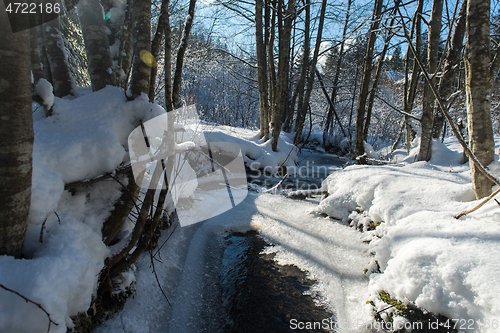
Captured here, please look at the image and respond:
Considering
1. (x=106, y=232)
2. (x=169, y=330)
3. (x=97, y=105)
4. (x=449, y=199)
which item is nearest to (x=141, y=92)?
(x=97, y=105)

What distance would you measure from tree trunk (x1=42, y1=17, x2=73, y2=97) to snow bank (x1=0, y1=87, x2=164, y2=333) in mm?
440

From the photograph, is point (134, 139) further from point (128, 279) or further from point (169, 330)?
point (169, 330)

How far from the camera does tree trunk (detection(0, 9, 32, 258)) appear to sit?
0.91 metres

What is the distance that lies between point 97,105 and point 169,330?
1599mm

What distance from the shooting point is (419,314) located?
1465 millimetres

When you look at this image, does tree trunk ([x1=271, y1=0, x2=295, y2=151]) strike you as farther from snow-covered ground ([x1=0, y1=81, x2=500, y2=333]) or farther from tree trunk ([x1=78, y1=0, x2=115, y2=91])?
tree trunk ([x1=78, y1=0, x2=115, y2=91])

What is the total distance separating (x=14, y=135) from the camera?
3.14 ft

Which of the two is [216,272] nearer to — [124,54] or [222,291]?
[222,291]

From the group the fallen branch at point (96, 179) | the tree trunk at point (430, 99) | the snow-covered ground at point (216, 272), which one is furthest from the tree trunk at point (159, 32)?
the tree trunk at point (430, 99)

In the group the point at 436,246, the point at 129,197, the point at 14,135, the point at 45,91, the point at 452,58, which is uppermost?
the point at 452,58

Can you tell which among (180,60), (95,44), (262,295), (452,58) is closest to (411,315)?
(262,295)

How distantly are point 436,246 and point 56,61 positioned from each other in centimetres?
307

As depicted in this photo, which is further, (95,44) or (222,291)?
(222,291)

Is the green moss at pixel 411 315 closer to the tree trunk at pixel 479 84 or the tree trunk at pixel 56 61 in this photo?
the tree trunk at pixel 479 84
